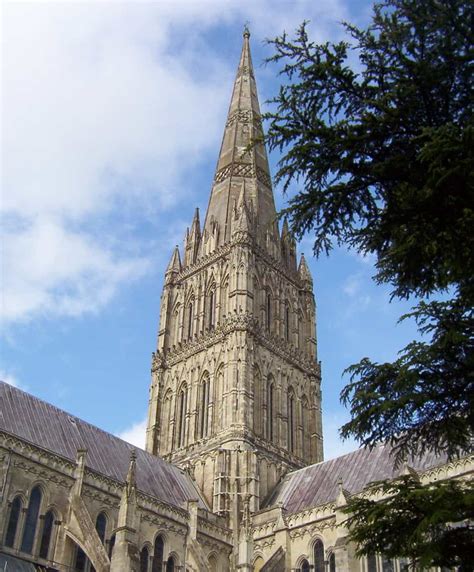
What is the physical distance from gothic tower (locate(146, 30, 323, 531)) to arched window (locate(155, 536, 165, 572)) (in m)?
3.73

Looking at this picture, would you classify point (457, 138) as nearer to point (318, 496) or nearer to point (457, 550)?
point (457, 550)

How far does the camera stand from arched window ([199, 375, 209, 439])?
3306cm

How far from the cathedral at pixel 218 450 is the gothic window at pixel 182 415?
7cm

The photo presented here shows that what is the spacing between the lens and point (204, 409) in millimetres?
33750

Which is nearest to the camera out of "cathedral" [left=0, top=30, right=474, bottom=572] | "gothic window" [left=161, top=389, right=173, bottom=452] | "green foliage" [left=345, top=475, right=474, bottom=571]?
"green foliage" [left=345, top=475, right=474, bottom=571]

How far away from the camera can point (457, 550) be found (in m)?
A: 8.95

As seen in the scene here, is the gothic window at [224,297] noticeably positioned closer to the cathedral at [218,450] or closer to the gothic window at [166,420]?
the cathedral at [218,450]

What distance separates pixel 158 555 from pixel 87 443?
4.79 meters

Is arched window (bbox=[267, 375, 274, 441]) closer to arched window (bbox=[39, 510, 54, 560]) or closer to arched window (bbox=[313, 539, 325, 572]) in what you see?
arched window (bbox=[313, 539, 325, 572])

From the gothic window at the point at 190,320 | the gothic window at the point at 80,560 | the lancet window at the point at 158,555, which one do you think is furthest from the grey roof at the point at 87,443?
the gothic window at the point at 190,320

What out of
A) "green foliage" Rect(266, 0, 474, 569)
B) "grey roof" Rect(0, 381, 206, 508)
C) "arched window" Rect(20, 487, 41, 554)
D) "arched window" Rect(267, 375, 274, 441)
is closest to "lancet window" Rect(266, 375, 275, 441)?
"arched window" Rect(267, 375, 274, 441)

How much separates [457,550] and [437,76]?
629cm

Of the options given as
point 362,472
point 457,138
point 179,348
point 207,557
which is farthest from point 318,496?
point 457,138

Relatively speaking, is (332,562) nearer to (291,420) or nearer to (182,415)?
(291,420)
